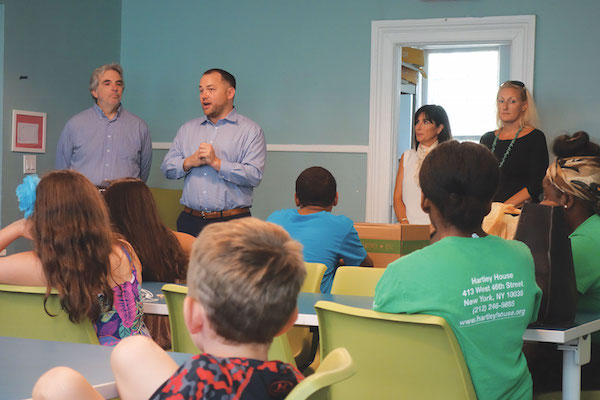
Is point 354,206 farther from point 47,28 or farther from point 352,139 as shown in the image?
point 47,28

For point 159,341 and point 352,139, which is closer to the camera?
point 159,341

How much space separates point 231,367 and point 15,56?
4.81m

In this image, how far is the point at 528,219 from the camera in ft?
7.27

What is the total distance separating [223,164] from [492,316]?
3.03m

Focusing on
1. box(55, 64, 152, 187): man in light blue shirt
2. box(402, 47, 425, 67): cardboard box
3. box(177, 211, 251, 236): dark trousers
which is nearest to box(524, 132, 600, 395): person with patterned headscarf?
box(177, 211, 251, 236): dark trousers

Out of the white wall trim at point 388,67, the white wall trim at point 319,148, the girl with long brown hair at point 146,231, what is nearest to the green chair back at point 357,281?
the girl with long brown hair at point 146,231

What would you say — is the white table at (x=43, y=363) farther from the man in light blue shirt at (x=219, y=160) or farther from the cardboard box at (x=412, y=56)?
the cardboard box at (x=412, y=56)

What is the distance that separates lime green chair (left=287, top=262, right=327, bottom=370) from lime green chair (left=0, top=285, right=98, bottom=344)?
0.96 m

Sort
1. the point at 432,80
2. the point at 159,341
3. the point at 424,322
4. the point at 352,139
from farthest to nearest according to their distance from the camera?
the point at 432,80
the point at 352,139
the point at 159,341
the point at 424,322

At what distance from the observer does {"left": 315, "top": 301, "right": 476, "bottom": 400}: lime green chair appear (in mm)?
1795

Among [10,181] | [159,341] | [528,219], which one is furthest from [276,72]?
[528,219]

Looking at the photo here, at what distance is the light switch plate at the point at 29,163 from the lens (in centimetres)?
547

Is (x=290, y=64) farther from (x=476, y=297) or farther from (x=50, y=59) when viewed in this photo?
(x=476, y=297)

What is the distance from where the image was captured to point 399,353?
1.85 metres
